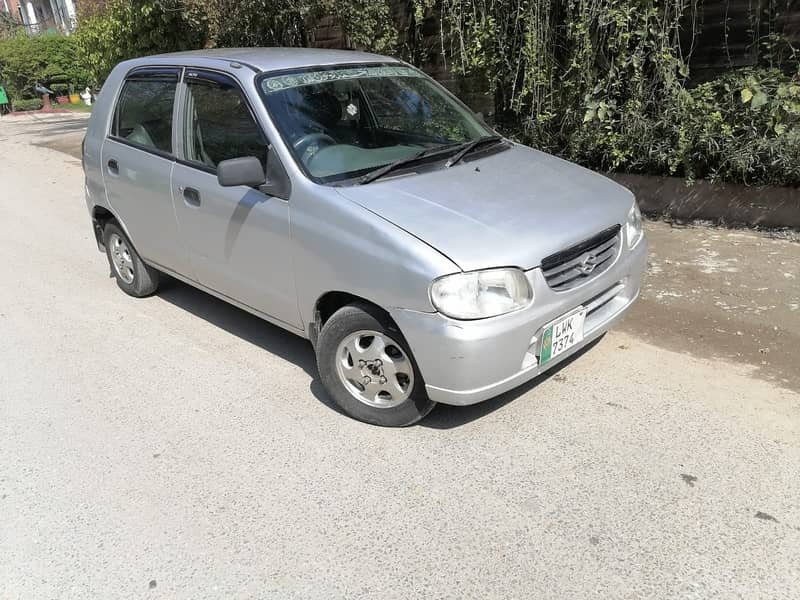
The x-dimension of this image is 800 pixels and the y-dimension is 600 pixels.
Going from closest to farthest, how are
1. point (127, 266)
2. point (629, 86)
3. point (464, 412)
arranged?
point (464, 412), point (127, 266), point (629, 86)

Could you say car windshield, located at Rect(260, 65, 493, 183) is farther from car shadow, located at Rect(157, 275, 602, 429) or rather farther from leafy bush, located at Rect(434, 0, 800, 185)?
leafy bush, located at Rect(434, 0, 800, 185)

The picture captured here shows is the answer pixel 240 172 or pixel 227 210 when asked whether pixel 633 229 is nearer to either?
pixel 240 172

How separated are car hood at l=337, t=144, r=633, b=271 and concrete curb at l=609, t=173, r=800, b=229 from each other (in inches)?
106

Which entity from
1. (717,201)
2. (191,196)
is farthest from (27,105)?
(717,201)

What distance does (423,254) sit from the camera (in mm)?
2979

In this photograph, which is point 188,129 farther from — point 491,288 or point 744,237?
point 744,237

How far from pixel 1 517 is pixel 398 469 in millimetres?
1832

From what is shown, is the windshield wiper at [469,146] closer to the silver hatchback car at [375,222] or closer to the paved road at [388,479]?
the silver hatchback car at [375,222]

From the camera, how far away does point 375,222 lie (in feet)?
10.4

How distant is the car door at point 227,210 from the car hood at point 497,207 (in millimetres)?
567

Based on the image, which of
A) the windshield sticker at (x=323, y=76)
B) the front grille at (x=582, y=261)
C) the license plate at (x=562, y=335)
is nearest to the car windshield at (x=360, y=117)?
the windshield sticker at (x=323, y=76)

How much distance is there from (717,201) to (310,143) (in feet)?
13.7

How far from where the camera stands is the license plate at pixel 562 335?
318 cm

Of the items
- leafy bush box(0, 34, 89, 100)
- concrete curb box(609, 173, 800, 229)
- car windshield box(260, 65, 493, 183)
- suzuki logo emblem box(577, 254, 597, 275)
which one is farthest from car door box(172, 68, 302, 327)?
leafy bush box(0, 34, 89, 100)
